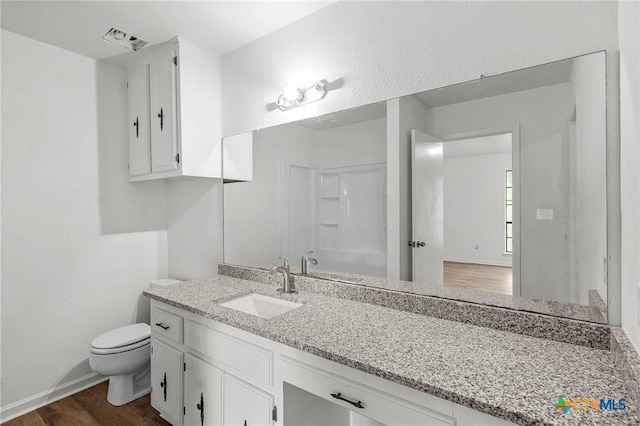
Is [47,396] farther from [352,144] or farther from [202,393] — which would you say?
[352,144]

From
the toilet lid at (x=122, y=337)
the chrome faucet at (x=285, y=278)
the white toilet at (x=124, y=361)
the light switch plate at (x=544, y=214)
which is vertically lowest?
the white toilet at (x=124, y=361)

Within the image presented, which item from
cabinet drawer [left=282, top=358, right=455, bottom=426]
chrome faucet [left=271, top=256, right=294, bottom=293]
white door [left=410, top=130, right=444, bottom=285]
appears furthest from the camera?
chrome faucet [left=271, top=256, right=294, bottom=293]

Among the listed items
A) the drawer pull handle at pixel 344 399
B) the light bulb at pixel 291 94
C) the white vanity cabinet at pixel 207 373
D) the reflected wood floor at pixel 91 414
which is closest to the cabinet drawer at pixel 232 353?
the white vanity cabinet at pixel 207 373

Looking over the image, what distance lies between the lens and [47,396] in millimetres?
2266

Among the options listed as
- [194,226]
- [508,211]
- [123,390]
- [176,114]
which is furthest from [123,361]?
[508,211]

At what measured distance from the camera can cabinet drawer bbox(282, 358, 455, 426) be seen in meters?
Result: 0.99

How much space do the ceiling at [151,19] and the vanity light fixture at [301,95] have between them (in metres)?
0.44

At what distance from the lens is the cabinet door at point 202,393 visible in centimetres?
162

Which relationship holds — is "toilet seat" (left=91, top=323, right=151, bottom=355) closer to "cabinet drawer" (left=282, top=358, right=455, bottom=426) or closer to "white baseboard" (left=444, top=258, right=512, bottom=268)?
"cabinet drawer" (left=282, top=358, right=455, bottom=426)

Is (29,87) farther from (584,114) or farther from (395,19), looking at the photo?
(584,114)

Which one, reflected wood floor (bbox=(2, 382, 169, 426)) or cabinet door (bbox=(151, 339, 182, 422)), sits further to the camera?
reflected wood floor (bbox=(2, 382, 169, 426))

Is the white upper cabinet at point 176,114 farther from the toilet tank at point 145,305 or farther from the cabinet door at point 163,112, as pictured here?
the toilet tank at point 145,305

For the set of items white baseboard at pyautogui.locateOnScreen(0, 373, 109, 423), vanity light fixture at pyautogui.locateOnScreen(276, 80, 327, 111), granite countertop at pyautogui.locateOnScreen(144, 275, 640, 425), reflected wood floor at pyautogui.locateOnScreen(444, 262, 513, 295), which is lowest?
white baseboard at pyautogui.locateOnScreen(0, 373, 109, 423)

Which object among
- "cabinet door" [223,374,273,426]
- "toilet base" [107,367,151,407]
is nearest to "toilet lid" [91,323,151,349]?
"toilet base" [107,367,151,407]
